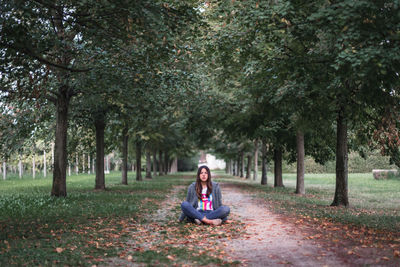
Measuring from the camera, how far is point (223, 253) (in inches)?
273

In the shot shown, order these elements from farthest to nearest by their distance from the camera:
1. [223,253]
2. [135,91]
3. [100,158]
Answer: [100,158]
[135,91]
[223,253]

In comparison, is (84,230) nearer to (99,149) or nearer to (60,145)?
(60,145)

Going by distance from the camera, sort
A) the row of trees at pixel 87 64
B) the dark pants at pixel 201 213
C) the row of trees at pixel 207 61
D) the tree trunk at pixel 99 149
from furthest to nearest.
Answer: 1. the tree trunk at pixel 99 149
2. the dark pants at pixel 201 213
3. the row of trees at pixel 87 64
4. the row of trees at pixel 207 61

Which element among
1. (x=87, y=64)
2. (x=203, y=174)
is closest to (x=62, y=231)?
(x=203, y=174)

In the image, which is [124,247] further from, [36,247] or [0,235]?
[0,235]

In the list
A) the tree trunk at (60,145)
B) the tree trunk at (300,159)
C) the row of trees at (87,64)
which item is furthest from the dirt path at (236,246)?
the tree trunk at (300,159)

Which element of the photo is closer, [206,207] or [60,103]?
[206,207]

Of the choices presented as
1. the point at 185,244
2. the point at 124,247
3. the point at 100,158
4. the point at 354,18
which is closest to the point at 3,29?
the point at 124,247

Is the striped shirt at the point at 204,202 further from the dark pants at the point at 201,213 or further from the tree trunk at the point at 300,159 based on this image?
the tree trunk at the point at 300,159

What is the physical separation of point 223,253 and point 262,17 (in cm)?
477

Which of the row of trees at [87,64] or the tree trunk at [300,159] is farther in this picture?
the tree trunk at [300,159]

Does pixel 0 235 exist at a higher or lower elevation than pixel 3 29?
lower

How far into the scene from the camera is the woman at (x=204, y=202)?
400 inches

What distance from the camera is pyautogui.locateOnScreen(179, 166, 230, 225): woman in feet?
33.3
